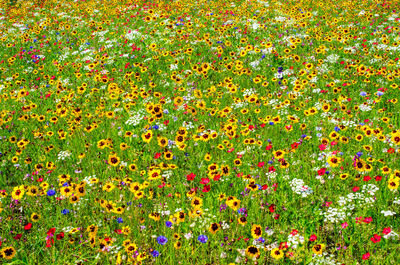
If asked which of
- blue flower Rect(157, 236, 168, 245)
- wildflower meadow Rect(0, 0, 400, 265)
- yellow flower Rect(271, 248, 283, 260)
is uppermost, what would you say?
yellow flower Rect(271, 248, 283, 260)

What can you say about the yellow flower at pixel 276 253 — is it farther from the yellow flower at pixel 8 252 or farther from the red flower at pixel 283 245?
the yellow flower at pixel 8 252

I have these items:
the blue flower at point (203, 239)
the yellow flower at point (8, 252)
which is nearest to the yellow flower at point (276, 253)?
the blue flower at point (203, 239)

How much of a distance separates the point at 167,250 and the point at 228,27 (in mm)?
7929

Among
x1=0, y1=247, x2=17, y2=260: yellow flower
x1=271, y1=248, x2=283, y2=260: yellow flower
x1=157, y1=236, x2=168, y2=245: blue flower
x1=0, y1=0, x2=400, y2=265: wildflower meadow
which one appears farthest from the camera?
x1=0, y1=0, x2=400, y2=265: wildflower meadow

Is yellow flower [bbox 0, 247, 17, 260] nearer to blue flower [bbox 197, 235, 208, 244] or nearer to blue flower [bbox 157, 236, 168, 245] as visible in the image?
blue flower [bbox 157, 236, 168, 245]

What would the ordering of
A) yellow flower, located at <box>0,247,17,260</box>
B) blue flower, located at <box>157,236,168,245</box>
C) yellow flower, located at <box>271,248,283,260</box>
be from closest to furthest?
1. yellow flower, located at <box>271,248,283,260</box>
2. yellow flower, located at <box>0,247,17,260</box>
3. blue flower, located at <box>157,236,168,245</box>

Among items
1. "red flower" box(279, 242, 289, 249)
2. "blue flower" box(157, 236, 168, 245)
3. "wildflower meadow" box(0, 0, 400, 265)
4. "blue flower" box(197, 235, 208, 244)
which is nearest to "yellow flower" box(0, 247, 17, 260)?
"wildflower meadow" box(0, 0, 400, 265)

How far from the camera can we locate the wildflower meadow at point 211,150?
2920 mm

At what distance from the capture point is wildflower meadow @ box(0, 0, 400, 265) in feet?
9.58

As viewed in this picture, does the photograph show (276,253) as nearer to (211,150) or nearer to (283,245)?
(283,245)

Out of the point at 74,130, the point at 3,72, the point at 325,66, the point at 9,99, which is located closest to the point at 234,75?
the point at 325,66

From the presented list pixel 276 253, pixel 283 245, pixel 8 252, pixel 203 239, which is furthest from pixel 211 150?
pixel 8 252

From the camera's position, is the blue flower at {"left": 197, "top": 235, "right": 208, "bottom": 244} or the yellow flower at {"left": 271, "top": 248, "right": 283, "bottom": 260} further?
the blue flower at {"left": 197, "top": 235, "right": 208, "bottom": 244}

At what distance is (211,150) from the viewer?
4.43 meters
